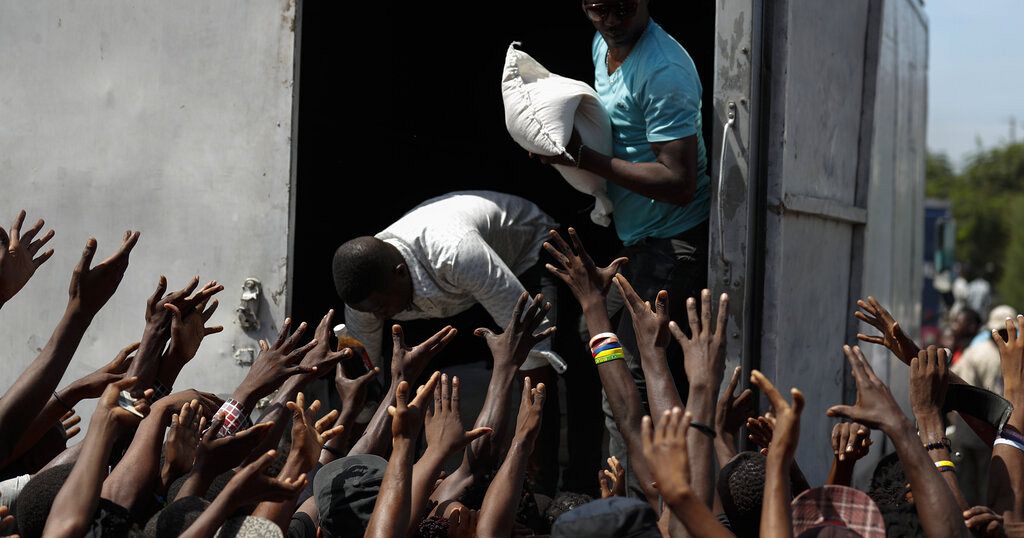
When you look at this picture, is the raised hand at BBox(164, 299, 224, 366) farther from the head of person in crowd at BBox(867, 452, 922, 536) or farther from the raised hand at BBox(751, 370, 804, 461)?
the head of person in crowd at BBox(867, 452, 922, 536)

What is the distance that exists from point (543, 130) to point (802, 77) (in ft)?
2.93

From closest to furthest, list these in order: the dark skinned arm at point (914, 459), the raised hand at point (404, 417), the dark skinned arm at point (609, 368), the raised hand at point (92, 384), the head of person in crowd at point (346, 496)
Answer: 1. the dark skinned arm at point (914, 459)
2. the raised hand at point (404, 417)
3. the head of person in crowd at point (346, 496)
4. the dark skinned arm at point (609, 368)
5. the raised hand at point (92, 384)

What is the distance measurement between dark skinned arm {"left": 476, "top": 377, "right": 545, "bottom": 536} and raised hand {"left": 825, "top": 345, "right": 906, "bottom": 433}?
2.74ft

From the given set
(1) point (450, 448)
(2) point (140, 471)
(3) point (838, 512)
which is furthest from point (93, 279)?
(3) point (838, 512)

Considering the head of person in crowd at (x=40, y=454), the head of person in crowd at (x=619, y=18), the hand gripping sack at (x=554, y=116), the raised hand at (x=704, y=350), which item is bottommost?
the head of person in crowd at (x=40, y=454)

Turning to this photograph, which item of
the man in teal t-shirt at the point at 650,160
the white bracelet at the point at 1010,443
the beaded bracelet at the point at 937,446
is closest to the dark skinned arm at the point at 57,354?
the man in teal t-shirt at the point at 650,160

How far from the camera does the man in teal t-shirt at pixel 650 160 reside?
150 inches

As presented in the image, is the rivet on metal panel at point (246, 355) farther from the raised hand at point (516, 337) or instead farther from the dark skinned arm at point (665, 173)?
the dark skinned arm at point (665, 173)

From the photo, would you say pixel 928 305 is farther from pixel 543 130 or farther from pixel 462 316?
pixel 543 130

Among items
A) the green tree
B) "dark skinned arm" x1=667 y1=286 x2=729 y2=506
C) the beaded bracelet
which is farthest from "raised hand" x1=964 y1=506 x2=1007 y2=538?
the green tree

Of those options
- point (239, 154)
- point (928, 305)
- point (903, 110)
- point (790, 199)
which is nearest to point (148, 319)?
point (239, 154)

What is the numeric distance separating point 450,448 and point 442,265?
118 centimetres

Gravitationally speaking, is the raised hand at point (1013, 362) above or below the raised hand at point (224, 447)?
above

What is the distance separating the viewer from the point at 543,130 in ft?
13.0
